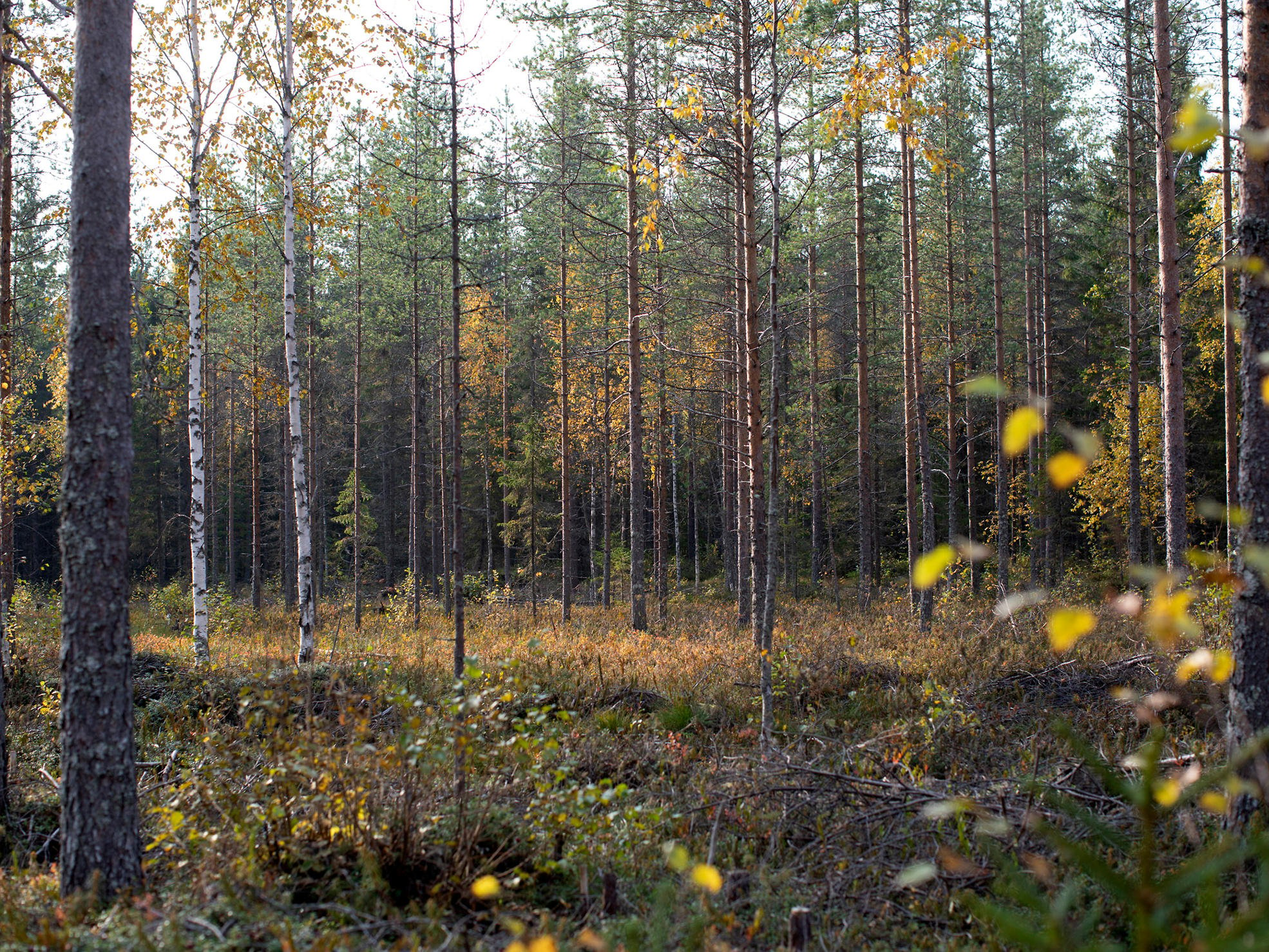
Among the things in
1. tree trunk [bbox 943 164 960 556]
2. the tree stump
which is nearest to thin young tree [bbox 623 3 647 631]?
tree trunk [bbox 943 164 960 556]

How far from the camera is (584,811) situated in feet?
14.6

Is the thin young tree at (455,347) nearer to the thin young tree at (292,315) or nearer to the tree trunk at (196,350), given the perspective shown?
the thin young tree at (292,315)

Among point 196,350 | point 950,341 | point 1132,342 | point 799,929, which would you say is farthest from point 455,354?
point 1132,342

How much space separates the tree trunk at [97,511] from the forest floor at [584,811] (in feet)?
0.97

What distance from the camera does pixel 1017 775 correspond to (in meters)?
5.36

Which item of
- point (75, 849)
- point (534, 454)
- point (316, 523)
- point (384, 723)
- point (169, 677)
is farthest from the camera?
point (316, 523)

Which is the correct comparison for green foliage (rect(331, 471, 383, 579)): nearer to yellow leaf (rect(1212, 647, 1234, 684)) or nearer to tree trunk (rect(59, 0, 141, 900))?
tree trunk (rect(59, 0, 141, 900))

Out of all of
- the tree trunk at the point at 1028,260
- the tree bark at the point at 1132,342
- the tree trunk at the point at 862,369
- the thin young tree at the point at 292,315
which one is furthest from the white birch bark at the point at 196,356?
the tree trunk at the point at 1028,260

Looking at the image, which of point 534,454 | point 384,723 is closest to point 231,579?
point 534,454

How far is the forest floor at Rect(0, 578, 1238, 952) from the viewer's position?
11.4 ft

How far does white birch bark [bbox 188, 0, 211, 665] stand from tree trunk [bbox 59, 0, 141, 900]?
24.4 feet

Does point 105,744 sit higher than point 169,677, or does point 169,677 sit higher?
point 105,744

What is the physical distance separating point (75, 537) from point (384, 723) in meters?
4.26

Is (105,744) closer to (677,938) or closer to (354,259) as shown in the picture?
(677,938)
